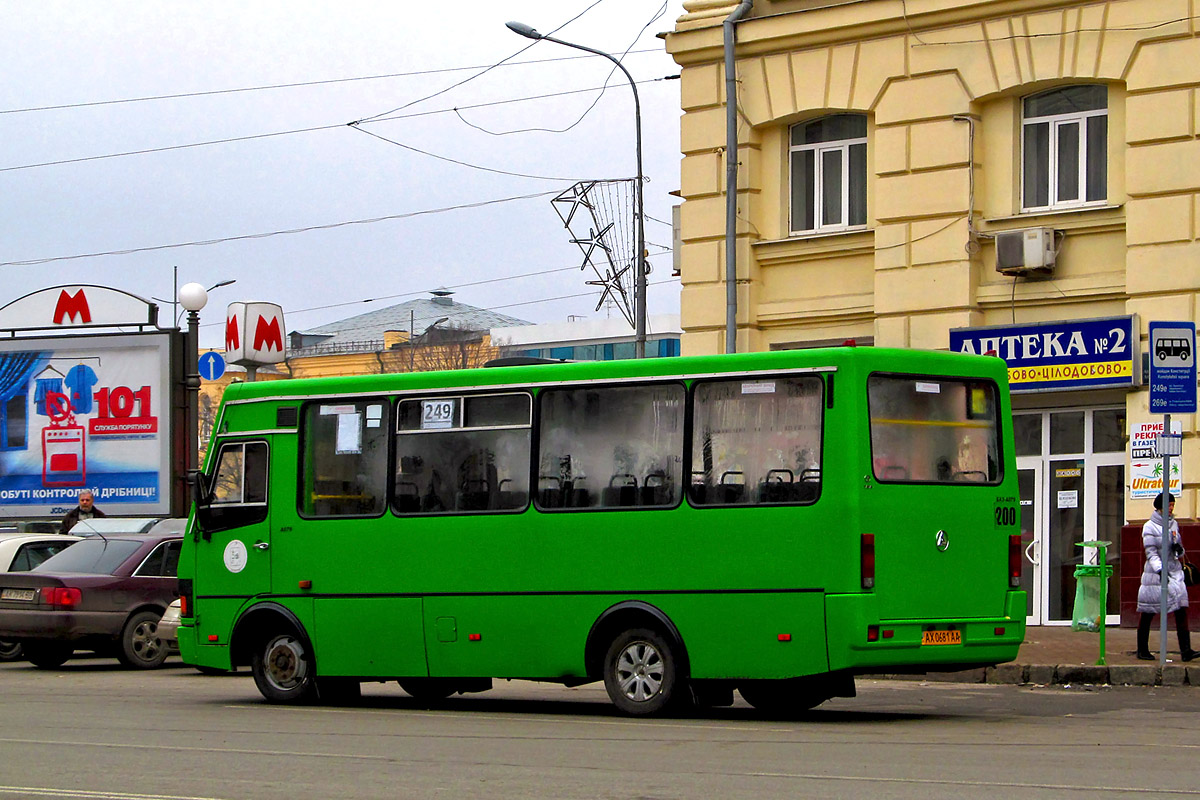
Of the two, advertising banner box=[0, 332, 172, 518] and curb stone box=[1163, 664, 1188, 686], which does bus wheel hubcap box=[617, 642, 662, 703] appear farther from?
advertising banner box=[0, 332, 172, 518]

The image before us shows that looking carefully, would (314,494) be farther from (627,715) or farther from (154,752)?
(154,752)

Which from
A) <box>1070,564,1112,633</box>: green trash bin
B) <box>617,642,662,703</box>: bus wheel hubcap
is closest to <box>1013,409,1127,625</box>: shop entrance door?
<box>1070,564,1112,633</box>: green trash bin

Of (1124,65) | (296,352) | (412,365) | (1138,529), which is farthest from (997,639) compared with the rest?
(296,352)

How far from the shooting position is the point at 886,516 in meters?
12.7

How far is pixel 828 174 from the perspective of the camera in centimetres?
2389

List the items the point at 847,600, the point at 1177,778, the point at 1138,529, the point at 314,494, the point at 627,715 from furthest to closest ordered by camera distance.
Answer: the point at 1138,529
the point at 314,494
the point at 627,715
the point at 847,600
the point at 1177,778

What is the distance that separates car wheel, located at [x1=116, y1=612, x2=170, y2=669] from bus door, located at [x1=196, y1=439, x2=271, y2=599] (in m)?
4.67

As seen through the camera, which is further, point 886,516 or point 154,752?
point 886,516

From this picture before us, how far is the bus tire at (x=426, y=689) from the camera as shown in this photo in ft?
51.2

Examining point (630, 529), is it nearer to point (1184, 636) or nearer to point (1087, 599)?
point (1184, 636)

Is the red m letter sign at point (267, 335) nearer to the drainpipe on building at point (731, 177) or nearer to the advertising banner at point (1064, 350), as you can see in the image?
the drainpipe on building at point (731, 177)

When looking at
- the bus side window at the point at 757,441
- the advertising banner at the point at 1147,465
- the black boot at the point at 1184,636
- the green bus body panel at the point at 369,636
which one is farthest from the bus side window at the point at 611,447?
the advertising banner at the point at 1147,465

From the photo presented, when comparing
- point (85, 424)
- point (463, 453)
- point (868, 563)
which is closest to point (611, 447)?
point (463, 453)

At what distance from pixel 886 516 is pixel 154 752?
5.17 m
